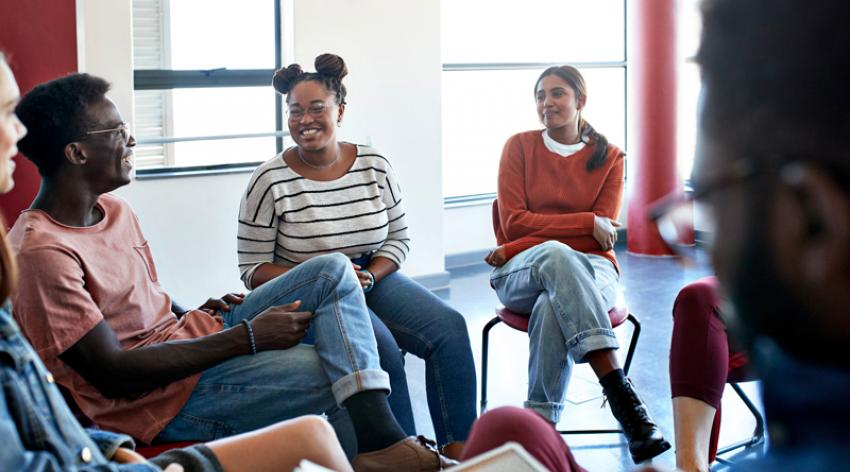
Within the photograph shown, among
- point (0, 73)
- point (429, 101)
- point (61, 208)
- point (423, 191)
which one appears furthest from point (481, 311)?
point (0, 73)

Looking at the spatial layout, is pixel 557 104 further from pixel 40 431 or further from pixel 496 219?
pixel 40 431

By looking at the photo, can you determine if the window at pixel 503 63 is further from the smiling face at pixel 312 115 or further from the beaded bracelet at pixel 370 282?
the beaded bracelet at pixel 370 282

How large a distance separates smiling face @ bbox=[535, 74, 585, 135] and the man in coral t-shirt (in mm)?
1315

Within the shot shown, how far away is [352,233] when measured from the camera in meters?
2.99

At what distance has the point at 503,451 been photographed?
1225 millimetres

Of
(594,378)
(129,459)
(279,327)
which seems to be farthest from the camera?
(594,378)

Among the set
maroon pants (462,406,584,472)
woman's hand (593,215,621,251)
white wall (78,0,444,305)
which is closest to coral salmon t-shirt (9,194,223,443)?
maroon pants (462,406,584,472)

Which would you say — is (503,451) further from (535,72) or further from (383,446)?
(535,72)

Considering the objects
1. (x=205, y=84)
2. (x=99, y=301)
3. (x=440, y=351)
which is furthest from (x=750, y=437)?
(x=205, y=84)

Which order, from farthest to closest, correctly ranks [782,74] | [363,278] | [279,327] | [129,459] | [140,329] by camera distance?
[363,278], [279,327], [140,329], [129,459], [782,74]

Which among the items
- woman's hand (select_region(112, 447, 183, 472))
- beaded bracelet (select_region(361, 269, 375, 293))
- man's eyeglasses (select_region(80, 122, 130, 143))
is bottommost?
woman's hand (select_region(112, 447, 183, 472))

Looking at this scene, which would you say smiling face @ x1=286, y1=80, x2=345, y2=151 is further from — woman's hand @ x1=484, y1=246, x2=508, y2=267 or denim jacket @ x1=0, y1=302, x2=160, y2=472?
denim jacket @ x1=0, y1=302, x2=160, y2=472

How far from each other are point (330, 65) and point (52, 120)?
3.51 feet

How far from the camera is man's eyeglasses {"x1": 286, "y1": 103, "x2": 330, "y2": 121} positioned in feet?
10.0
